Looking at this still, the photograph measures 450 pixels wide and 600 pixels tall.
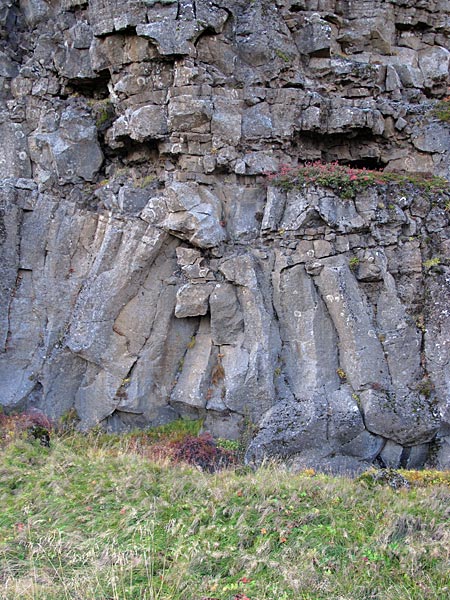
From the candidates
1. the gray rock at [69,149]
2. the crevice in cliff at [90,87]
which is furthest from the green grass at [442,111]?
the gray rock at [69,149]

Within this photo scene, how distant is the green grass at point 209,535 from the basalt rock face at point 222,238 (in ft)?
14.2

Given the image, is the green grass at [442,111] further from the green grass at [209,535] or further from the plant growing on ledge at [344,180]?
the green grass at [209,535]

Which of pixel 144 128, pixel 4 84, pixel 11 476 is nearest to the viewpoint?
pixel 11 476

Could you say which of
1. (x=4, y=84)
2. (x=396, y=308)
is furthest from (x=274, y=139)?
(x=4, y=84)

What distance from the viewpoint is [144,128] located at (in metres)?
17.5

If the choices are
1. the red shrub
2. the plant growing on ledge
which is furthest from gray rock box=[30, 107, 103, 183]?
the red shrub

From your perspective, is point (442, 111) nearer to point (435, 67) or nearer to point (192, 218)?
point (435, 67)

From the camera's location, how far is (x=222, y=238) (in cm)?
1695

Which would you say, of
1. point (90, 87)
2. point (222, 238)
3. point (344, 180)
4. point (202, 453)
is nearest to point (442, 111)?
point (344, 180)

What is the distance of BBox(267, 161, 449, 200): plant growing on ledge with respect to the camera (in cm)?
1639

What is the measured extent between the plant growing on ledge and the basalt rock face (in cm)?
29

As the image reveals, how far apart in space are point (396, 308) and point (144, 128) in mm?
9441

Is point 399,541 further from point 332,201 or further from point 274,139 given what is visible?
point 274,139

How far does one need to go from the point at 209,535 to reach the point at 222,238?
971 centimetres
